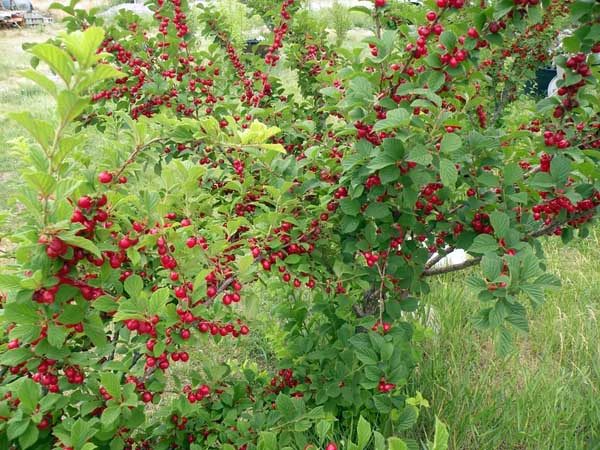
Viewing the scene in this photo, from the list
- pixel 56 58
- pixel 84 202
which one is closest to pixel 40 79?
pixel 56 58

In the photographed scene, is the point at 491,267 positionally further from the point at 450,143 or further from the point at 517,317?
the point at 450,143

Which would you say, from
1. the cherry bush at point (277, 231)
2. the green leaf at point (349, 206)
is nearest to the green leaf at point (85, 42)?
the cherry bush at point (277, 231)

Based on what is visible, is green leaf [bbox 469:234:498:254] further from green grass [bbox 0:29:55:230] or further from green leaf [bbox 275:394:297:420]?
green grass [bbox 0:29:55:230]

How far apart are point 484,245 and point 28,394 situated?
3.81ft

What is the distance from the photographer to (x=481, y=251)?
143 centimetres

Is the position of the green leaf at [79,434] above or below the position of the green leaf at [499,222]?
below

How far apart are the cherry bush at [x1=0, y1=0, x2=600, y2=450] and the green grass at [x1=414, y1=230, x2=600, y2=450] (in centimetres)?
37

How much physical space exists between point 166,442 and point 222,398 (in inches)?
8.9

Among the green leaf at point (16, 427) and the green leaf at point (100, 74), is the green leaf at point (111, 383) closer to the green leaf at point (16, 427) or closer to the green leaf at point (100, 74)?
the green leaf at point (16, 427)

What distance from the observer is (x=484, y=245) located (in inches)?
56.8

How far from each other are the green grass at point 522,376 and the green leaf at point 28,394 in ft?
5.29

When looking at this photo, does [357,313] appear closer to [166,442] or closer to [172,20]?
[166,442]

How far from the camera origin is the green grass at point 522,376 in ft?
7.25

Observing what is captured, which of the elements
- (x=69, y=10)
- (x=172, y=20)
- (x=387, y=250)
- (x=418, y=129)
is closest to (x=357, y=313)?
(x=387, y=250)
